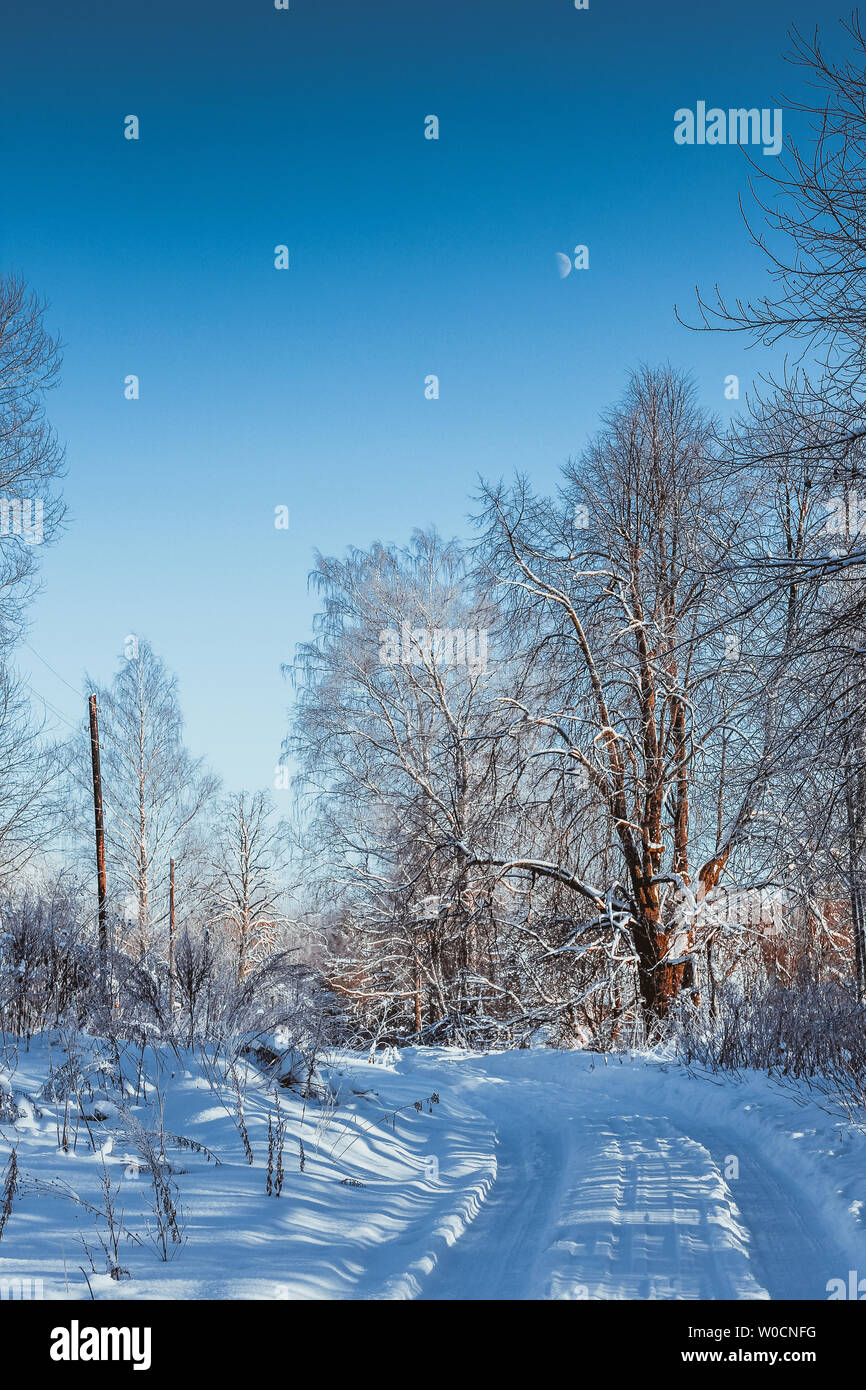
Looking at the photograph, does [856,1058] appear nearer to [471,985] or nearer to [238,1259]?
[238,1259]

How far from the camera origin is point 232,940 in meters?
33.3

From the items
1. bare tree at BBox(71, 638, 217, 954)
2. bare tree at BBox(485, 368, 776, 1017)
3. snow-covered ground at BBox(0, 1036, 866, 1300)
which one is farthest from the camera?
bare tree at BBox(71, 638, 217, 954)

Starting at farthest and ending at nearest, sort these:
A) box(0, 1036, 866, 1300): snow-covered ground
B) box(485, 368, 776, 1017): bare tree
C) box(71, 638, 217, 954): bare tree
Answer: box(71, 638, 217, 954): bare tree, box(485, 368, 776, 1017): bare tree, box(0, 1036, 866, 1300): snow-covered ground

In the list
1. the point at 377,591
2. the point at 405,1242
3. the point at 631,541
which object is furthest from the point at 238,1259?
the point at 377,591

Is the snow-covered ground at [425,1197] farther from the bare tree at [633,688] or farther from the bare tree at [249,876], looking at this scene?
the bare tree at [249,876]

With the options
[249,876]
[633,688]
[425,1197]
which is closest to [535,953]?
[633,688]

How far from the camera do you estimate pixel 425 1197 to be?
5.11 metres

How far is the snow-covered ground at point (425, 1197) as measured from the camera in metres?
3.53

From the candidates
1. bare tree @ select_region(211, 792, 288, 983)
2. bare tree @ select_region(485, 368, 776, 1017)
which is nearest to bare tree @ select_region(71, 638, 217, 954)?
bare tree @ select_region(211, 792, 288, 983)

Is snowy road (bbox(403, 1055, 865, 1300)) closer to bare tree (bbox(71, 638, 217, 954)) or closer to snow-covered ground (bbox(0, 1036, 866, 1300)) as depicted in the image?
snow-covered ground (bbox(0, 1036, 866, 1300))

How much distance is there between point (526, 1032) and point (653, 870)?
3502mm

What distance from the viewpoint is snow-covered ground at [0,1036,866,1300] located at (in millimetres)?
3529

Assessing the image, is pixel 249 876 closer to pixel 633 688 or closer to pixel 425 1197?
pixel 633 688

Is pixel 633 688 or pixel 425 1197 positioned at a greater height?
pixel 633 688
